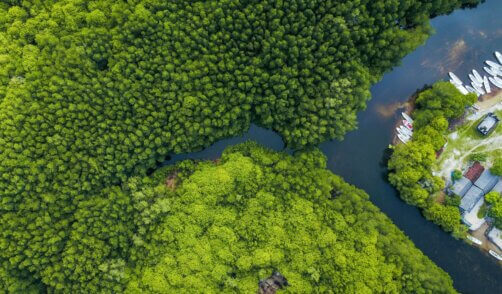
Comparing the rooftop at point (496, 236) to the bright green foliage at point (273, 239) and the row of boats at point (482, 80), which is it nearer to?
the bright green foliage at point (273, 239)

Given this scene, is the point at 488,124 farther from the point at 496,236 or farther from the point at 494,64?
the point at 496,236

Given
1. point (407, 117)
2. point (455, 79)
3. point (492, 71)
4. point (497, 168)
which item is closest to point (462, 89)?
point (455, 79)

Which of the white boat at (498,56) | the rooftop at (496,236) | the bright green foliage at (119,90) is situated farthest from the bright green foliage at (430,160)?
the bright green foliage at (119,90)

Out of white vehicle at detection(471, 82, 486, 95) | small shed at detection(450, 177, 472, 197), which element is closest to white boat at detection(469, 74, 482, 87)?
white vehicle at detection(471, 82, 486, 95)

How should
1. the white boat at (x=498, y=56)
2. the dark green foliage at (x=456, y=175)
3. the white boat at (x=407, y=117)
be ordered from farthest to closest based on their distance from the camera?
the white boat at (x=498, y=56)
the white boat at (x=407, y=117)
the dark green foliage at (x=456, y=175)

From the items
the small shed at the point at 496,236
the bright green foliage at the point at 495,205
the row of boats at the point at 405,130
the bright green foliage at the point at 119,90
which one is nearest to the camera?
the bright green foliage at the point at 119,90

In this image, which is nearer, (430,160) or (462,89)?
(430,160)
